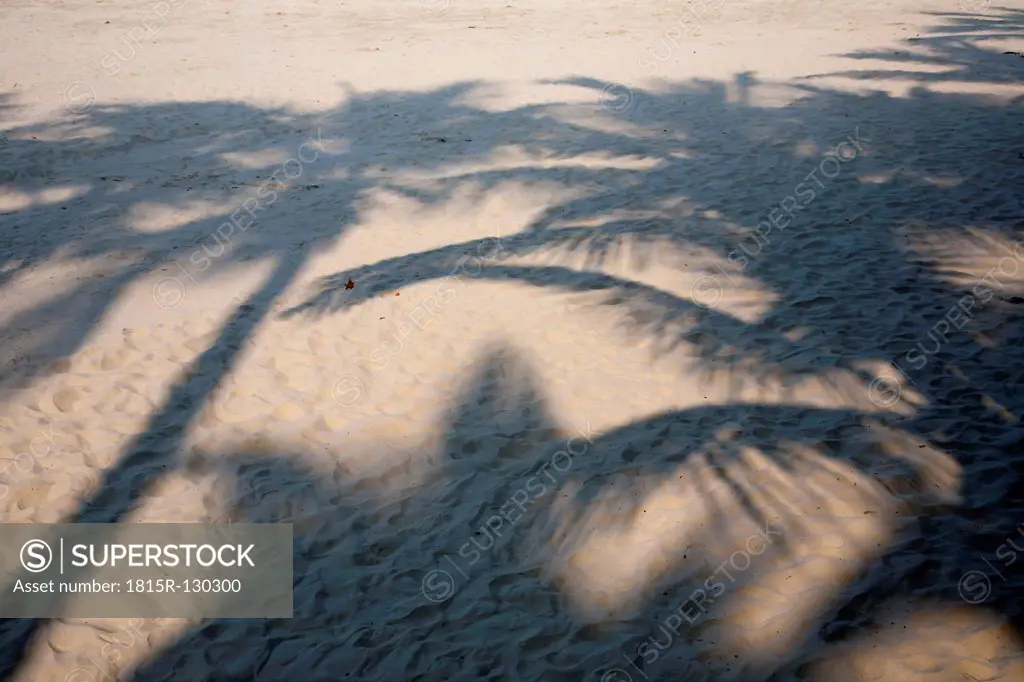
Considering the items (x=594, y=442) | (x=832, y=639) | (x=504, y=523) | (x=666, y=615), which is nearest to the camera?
(x=832, y=639)

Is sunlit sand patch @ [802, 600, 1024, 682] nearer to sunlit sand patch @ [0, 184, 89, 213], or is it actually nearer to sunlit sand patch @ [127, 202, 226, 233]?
sunlit sand patch @ [127, 202, 226, 233]

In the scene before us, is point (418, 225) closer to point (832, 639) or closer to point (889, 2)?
point (832, 639)

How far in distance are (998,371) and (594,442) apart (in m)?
2.98

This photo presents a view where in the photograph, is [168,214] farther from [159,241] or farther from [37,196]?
[37,196]

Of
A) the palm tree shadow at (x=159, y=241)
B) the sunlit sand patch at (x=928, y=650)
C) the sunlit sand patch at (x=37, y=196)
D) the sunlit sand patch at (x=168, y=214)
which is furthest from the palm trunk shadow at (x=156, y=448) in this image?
the sunlit sand patch at (x=928, y=650)

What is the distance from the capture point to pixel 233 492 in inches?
195

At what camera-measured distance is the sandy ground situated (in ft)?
13.2

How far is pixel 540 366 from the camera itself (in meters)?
6.19

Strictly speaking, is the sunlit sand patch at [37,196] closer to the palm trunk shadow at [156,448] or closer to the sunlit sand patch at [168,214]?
the sunlit sand patch at [168,214]

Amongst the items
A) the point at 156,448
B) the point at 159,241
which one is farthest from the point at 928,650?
the point at 159,241

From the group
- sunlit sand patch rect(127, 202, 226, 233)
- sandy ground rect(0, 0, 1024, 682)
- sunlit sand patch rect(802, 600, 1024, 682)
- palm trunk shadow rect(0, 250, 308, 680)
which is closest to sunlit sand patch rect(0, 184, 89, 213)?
sandy ground rect(0, 0, 1024, 682)

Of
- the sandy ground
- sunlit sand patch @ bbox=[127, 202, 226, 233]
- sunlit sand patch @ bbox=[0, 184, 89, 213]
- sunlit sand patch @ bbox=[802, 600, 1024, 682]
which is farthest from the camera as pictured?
sunlit sand patch @ bbox=[0, 184, 89, 213]

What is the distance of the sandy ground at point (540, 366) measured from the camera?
4.03 m

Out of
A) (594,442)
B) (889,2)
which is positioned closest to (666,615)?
(594,442)
